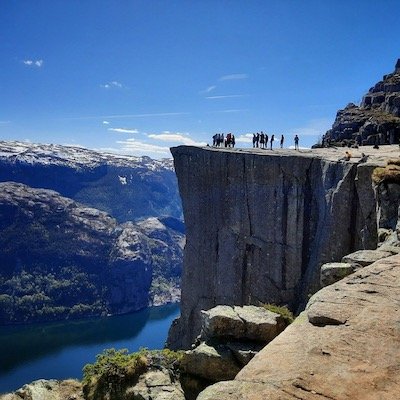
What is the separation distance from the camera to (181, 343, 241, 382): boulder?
1596 cm

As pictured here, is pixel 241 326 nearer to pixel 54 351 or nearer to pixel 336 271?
pixel 336 271

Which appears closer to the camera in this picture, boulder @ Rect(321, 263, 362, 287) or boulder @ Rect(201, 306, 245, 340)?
boulder @ Rect(201, 306, 245, 340)

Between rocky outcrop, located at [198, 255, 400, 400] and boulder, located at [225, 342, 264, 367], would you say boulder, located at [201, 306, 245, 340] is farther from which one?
rocky outcrop, located at [198, 255, 400, 400]

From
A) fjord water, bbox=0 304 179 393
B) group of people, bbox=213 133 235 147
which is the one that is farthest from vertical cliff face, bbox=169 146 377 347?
fjord water, bbox=0 304 179 393

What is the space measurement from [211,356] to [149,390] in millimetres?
3206

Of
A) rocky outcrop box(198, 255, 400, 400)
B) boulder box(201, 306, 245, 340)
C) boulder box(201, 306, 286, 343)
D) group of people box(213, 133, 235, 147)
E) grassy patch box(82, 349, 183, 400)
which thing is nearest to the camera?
rocky outcrop box(198, 255, 400, 400)

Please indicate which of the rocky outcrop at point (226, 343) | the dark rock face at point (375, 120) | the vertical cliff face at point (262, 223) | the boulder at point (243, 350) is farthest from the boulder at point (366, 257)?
the dark rock face at point (375, 120)

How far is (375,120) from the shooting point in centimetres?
6638

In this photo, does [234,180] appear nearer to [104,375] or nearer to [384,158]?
[384,158]

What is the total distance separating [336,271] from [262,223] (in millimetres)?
23934

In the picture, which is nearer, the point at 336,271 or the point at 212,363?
the point at 212,363

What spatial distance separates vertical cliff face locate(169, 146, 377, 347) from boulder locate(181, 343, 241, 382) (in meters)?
16.6

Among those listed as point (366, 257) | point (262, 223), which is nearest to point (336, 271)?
point (366, 257)

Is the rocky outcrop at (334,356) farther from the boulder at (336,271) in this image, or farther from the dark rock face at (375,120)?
the dark rock face at (375,120)
